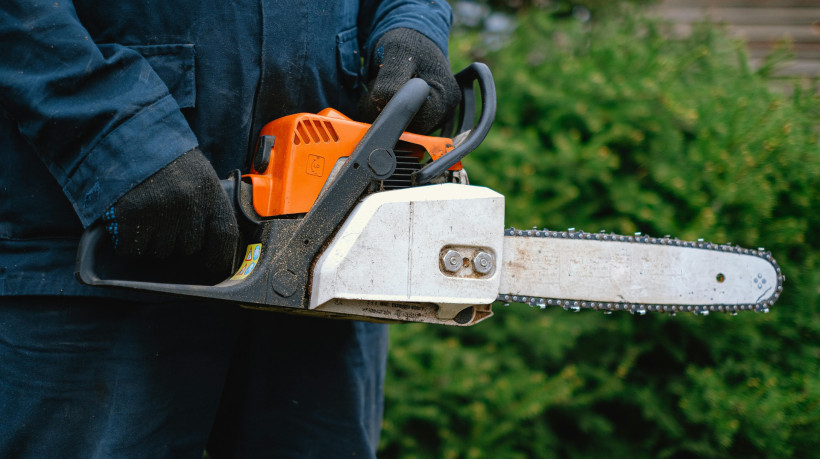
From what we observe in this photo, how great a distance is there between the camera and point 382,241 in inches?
36.9

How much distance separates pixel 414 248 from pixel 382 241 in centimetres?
6

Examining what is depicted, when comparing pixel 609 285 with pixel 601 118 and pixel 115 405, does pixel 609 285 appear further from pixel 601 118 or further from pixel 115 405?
pixel 601 118

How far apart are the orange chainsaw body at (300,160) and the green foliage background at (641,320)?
1.27m

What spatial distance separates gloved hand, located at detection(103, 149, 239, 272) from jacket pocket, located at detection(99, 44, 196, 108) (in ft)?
0.41

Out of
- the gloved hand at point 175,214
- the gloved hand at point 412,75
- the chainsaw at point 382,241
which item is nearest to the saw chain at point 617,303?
the chainsaw at point 382,241

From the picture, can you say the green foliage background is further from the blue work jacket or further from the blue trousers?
the blue work jacket

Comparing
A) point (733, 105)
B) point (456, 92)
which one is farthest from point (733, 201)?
point (456, 92)

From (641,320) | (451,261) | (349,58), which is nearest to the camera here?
(451,261)

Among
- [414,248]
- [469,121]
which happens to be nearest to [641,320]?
[469,121]

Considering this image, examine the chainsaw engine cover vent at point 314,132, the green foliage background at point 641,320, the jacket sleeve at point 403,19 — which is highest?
the jacket sleeve at point 403,19

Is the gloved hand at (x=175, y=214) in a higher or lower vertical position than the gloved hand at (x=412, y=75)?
lower

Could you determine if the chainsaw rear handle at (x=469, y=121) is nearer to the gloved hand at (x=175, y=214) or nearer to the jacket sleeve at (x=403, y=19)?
the jacket sleeve at (x=403, y=19)

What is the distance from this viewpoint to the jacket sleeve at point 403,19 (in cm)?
121

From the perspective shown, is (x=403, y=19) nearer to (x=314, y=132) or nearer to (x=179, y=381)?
(x=314, y=132)
